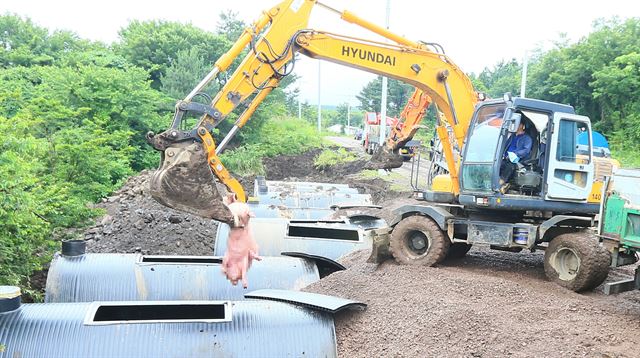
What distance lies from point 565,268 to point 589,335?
1982 millimetres

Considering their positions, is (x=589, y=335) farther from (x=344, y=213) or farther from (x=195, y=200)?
(x=344, y=213)

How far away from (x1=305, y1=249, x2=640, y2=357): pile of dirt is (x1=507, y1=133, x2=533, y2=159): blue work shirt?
1753 millimetres

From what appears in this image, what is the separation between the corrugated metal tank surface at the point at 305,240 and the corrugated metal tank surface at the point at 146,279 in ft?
5.03

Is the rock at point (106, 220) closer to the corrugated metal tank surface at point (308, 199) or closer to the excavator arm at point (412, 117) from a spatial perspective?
the corrugated metal tank surface at point (308, 199)

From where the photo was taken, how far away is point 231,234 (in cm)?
577

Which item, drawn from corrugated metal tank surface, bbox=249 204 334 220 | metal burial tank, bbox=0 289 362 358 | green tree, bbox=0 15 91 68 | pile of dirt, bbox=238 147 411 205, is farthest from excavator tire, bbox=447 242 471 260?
green tree, bbox=0 15 91 68

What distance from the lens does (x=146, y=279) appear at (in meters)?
6.83

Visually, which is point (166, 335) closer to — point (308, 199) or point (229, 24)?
point (308, 199)

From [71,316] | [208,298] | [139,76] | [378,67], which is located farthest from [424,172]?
[71,316]

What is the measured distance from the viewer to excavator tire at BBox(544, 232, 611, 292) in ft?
22.1

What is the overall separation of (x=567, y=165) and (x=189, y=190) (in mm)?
→ 5105

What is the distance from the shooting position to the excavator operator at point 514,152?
762cm

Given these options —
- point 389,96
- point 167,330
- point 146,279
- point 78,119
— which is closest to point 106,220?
point 146,279

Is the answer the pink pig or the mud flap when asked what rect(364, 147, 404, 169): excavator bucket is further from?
the pink pig
